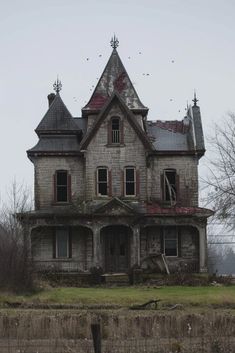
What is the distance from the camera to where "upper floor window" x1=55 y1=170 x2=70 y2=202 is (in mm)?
37406

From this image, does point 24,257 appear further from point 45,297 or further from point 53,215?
point 53,215

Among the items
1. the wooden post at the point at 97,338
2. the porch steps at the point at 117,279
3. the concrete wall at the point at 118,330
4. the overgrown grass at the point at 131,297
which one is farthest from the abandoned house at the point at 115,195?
the wooden post at the point at 97,338

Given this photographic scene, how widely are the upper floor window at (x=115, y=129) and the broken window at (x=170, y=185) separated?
3265 millimetres

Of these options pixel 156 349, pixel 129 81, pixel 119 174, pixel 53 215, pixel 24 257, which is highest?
pixel 129 81

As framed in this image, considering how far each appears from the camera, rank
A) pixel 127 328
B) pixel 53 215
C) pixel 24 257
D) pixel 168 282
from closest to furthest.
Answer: pixel 127 328, pixel 24 257, pixel 168 282, pixel 53 215

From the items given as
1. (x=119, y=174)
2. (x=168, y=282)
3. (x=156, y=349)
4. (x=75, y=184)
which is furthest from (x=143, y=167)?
(x=156, y=349)

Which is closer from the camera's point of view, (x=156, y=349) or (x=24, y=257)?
Answer: (x=156, y=349)

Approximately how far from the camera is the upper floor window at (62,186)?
37406mm

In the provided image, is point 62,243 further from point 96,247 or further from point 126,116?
point 126,116

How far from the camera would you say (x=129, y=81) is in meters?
39.3

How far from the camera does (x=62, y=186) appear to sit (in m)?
37.5

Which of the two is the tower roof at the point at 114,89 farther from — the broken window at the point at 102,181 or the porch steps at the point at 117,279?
the porch steps at the point at 117,279

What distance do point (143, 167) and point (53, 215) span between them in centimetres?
558

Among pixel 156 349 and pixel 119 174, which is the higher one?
pixel 119 174
